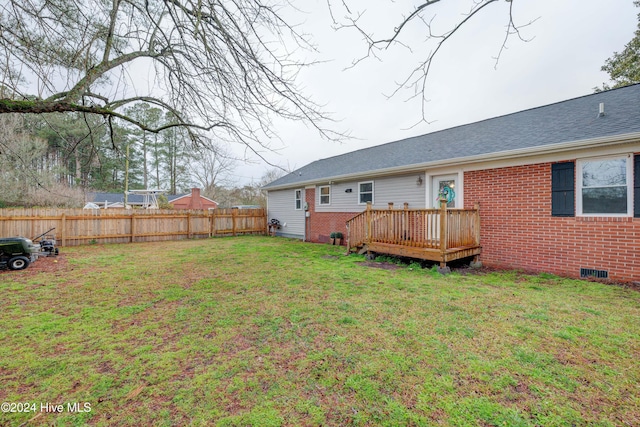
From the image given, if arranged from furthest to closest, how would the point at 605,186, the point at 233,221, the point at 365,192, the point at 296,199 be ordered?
1. the point at 233,221
2. the point at 296,199
3. the point at 365,192
4. the point at 605,186

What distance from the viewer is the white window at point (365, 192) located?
10.2 m

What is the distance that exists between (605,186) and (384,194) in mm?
5419

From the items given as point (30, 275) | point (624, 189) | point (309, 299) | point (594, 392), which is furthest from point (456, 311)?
point (30, 275)

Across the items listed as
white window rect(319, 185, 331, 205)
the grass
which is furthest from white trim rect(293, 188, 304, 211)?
the grass

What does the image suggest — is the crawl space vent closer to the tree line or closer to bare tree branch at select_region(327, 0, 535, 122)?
bare tree branch at select_region(327, 0, 535, 122)

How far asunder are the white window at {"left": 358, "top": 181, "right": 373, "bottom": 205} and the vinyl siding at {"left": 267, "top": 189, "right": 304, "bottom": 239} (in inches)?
160

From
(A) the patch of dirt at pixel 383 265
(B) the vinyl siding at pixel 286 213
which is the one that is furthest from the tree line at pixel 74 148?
(B) the vinyl siding at pixel 286 213

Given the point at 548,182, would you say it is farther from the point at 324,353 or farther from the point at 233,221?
the point at 233,221

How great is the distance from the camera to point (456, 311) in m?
3.93

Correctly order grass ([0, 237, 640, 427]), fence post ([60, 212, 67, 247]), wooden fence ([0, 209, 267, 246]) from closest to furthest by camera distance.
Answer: grass ([0, 237, 640, 427])
wooden fence ([0, 209, 267, 246])
fence post ([60, 212, 67, 247])

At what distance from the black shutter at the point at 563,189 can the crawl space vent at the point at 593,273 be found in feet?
3.77

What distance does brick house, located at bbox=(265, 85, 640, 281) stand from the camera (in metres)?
5.26

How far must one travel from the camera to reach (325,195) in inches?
490

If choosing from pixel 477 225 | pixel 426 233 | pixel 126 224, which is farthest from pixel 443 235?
pixel 126 224
